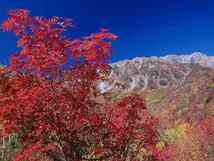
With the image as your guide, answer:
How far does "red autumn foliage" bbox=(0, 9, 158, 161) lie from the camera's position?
17266mm

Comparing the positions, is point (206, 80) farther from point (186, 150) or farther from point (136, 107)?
point (136, 107)

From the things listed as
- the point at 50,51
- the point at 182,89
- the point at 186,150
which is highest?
the point at 182,89

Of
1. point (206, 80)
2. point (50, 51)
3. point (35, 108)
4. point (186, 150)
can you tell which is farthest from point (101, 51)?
point (206, 80)

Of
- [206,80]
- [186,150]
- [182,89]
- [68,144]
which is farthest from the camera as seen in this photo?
[182,89]

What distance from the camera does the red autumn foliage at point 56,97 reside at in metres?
17.3

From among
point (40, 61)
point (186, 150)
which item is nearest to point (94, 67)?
point (40, 61)

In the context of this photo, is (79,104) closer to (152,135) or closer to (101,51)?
(101,51)

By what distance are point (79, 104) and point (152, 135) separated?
346 cm

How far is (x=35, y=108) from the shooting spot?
17.3 meters

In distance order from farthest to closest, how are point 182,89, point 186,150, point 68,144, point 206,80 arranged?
point 182,89 → point 206,80 → point 186,150 → point 68,144

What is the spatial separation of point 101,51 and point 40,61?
2157mm

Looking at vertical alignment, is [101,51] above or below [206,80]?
below

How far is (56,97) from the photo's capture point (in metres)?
17.4

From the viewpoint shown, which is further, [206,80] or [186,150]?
[206,80]
